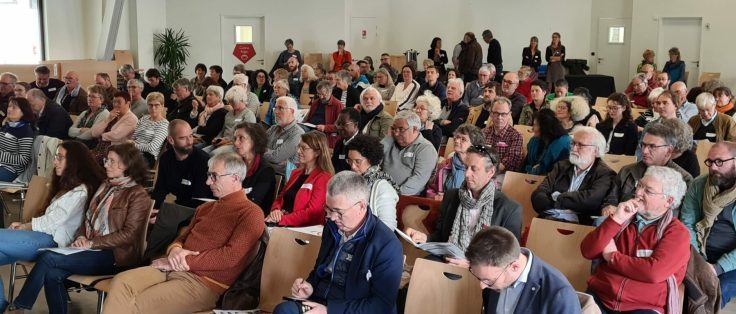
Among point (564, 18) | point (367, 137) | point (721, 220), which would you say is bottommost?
point (721, 220)

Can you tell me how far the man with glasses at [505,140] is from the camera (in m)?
6.01

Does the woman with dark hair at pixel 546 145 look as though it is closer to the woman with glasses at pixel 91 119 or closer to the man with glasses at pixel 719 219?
the man with glasses at pixel 719 219

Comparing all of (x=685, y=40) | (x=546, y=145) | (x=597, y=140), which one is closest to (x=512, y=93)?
(x=546, y=145)

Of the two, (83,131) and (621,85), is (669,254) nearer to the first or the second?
(83,131)

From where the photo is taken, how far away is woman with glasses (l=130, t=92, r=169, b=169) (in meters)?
7.13

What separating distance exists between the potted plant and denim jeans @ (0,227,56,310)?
12036 millimetres

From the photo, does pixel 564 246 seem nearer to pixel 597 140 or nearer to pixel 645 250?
pixel 645 250

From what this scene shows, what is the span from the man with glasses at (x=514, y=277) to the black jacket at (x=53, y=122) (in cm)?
612

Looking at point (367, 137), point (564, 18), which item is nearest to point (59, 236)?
point (367, 137)

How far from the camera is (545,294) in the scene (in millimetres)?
2674

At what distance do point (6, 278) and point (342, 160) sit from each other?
2.48 metres

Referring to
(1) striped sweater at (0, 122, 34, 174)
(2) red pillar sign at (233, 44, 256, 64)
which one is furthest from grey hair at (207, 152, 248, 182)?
(2) red pillar sign at (233, 44, 256, 64)

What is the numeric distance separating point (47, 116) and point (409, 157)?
417 centimetres

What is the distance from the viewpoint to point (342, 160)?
5.86 metres
